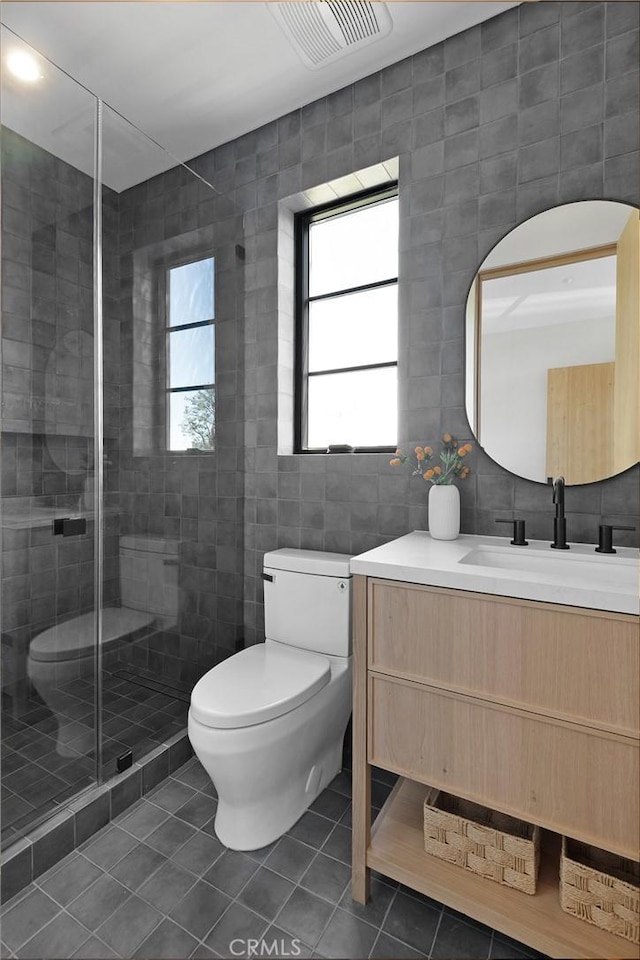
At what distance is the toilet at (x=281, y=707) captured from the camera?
52.9 inches

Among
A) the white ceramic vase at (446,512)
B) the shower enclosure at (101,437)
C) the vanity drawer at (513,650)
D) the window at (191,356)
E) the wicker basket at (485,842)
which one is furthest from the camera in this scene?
the window at (191,356)

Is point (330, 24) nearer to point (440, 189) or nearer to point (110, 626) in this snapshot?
point (440, 189)

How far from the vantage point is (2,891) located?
1.24 metres

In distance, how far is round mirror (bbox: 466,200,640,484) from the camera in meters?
1.40

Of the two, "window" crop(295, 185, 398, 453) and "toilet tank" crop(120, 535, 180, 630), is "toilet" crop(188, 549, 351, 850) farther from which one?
"window" crop(295, 185, 398, 453)

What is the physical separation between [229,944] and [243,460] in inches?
62.2

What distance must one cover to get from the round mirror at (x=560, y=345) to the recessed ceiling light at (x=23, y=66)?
149 cm

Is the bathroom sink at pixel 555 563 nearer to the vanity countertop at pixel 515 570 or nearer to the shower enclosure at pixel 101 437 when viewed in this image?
the vanity countertop at pixel 515 570

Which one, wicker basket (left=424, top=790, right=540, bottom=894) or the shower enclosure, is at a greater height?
the shower enclosure

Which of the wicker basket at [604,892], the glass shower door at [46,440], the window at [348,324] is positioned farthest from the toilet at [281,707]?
the wicker basket at [604,892]

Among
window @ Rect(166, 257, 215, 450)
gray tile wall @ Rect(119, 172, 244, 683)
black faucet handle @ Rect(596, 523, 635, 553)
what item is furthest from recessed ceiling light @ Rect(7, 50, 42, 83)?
black faucet handle @ Rect(596, 523, 635, 553)

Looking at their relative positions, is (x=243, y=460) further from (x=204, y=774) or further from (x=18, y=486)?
(x=204, y=774)

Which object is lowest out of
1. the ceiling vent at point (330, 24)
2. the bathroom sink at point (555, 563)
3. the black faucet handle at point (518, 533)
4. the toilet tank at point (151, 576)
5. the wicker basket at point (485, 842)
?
the wicker basket at point (485, 842)

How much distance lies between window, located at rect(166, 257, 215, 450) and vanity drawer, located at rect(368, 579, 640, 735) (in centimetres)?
109
